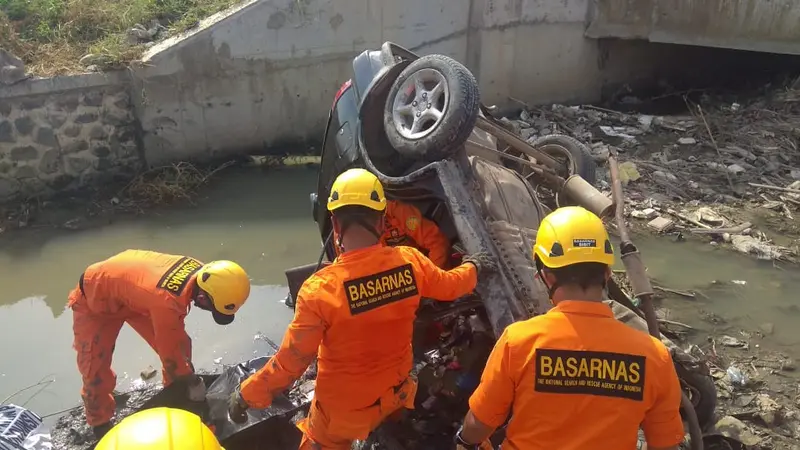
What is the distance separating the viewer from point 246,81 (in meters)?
8.84

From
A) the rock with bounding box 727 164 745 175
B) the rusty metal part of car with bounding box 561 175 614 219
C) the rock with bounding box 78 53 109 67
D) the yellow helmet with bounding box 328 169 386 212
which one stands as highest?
the yellow helmet with bounding box 328 169 386 212

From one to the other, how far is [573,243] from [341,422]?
150cm

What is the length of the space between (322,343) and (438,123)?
4.60ft

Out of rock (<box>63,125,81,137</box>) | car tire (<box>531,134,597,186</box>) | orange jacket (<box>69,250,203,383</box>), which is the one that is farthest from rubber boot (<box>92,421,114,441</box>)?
rock (<box>63,125,81,137</box>)

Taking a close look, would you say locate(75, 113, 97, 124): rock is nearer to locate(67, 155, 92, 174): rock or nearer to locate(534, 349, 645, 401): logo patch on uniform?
locate(67, 155, 92, 174): rock

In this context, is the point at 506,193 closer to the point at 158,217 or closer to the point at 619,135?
the point at 158,217

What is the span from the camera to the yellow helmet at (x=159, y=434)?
1883 millimetres

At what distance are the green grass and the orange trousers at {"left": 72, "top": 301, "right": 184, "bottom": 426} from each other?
16.1 feet

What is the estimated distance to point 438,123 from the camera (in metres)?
3.61

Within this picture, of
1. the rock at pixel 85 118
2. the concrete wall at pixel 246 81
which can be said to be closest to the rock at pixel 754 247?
the concrete wall at pixel 246 81

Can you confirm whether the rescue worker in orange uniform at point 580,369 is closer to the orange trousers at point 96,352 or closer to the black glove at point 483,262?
the black glove at point 483,262

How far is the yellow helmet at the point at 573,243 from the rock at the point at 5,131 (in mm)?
7289

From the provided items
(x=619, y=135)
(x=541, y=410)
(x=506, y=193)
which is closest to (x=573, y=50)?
(x=619, y=135)

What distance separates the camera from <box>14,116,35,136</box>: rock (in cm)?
753
